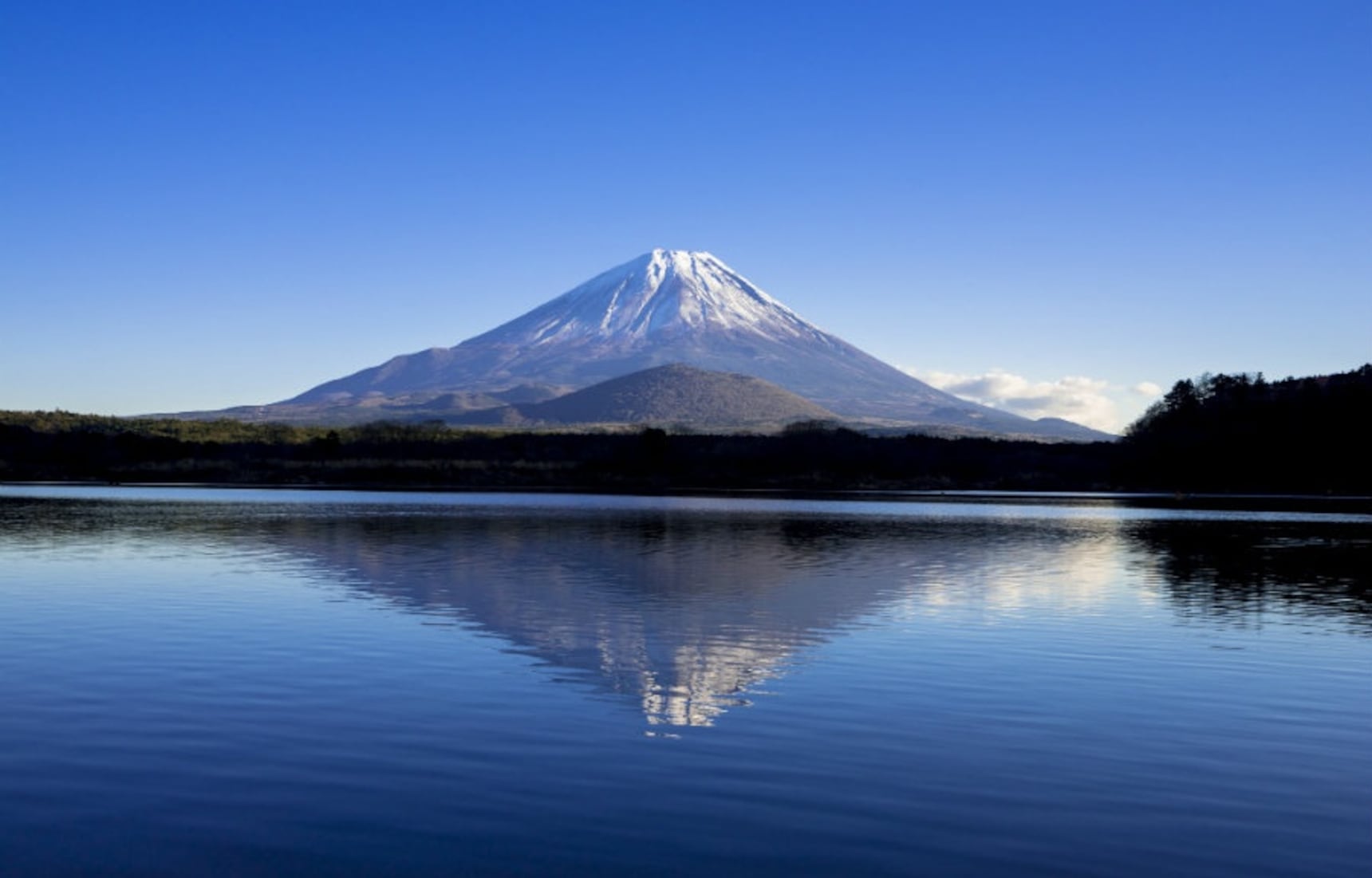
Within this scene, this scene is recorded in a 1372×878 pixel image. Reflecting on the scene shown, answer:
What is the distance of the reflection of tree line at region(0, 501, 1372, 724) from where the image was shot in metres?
22.4

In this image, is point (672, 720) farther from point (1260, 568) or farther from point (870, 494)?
point (870, 494)

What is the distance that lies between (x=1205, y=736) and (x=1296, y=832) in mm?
4252

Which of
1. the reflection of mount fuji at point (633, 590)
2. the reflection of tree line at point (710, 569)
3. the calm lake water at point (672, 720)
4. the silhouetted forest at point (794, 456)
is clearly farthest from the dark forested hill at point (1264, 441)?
the calm lake water at point (672, 720)

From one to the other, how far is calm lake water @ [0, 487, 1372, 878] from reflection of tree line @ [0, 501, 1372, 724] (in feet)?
0.77

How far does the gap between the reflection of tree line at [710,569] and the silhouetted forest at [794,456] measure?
180 ft

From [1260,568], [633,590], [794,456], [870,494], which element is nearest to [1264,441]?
[870,494]

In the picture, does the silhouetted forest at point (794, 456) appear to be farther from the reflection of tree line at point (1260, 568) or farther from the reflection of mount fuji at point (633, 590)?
the reflection of mount fuji at point (633, 590)

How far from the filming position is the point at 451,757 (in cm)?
1359

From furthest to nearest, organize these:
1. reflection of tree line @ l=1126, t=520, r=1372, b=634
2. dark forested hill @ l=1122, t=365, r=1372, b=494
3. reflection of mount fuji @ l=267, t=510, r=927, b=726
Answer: dark forested hill @ l=1122, t=365, r=1372, b=494 < reflection of tree line @ l=1126, t=520, r=1372, b=634 < reflection of mount fuji @ l=267, t=510, r=927, b=726

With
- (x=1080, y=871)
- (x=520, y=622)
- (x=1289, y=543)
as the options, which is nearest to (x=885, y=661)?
(x=520, y=622)

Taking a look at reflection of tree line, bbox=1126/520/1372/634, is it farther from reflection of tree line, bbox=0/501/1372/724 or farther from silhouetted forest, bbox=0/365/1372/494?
silhouetted forest, bbox=0/365/1372/494

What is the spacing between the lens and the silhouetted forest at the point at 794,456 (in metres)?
119

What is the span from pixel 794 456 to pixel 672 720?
4701 inches

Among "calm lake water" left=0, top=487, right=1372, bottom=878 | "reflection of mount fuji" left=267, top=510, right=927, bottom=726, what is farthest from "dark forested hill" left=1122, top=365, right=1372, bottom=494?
"calm lake water" left=0, top=487, right=1372, bottom=878
